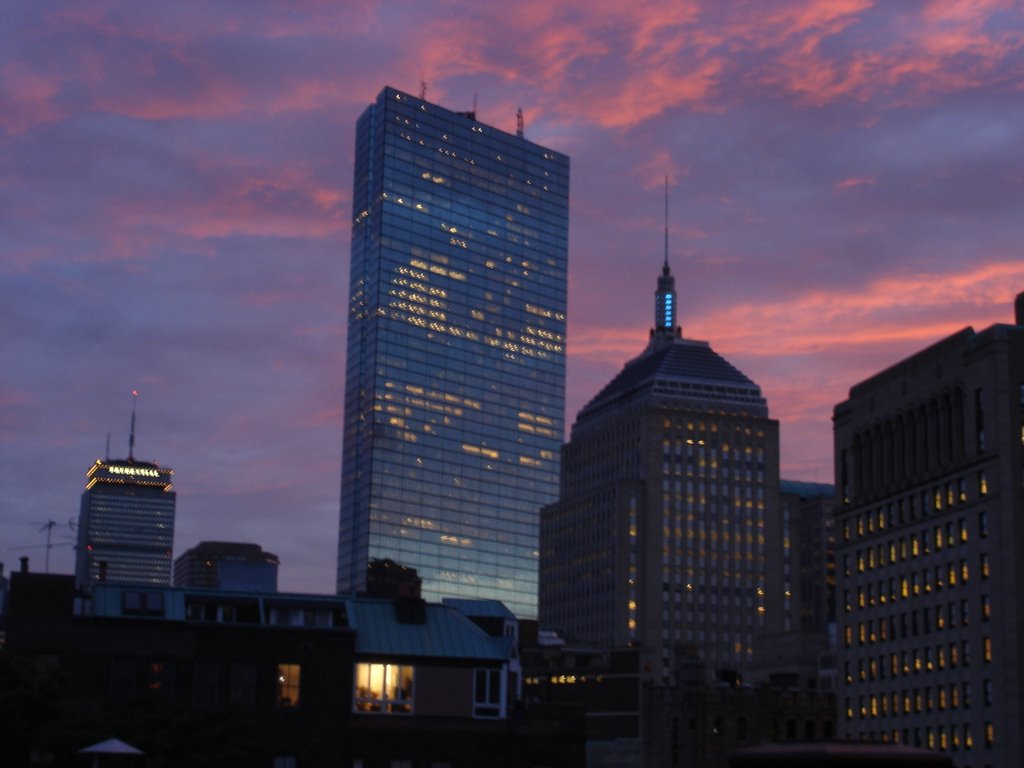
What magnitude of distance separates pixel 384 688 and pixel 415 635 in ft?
11.8

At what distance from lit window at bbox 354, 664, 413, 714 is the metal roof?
0.85 m

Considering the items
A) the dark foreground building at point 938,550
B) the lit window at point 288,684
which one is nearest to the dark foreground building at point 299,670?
the lit window at point 288,684

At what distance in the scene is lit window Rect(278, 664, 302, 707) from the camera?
88.8m

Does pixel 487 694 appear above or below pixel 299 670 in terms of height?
below

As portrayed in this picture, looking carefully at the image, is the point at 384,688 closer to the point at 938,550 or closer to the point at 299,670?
the point at 299,670

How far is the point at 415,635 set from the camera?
92.9 m

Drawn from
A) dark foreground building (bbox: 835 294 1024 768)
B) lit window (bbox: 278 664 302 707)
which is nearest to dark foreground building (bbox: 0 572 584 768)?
lit window (bbox: 278 664 302 707)

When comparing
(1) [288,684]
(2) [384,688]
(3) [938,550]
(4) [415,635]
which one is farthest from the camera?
(3) [938,550]

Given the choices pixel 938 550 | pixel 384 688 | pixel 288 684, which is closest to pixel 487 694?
pixel 384 688

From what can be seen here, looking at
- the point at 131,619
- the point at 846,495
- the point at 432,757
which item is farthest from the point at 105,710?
the point at 846,495

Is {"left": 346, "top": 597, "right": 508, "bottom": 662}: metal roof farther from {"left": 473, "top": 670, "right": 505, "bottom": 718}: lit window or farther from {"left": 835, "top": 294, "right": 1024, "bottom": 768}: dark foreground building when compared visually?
{"left": 835, "top": 294, "right": 1024, "bottom": 768}: dark foreground building

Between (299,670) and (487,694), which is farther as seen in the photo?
(487,694)

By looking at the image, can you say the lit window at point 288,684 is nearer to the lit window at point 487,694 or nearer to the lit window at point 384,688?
the lit window at point 384,688

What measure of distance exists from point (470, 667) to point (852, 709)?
3703 inches
